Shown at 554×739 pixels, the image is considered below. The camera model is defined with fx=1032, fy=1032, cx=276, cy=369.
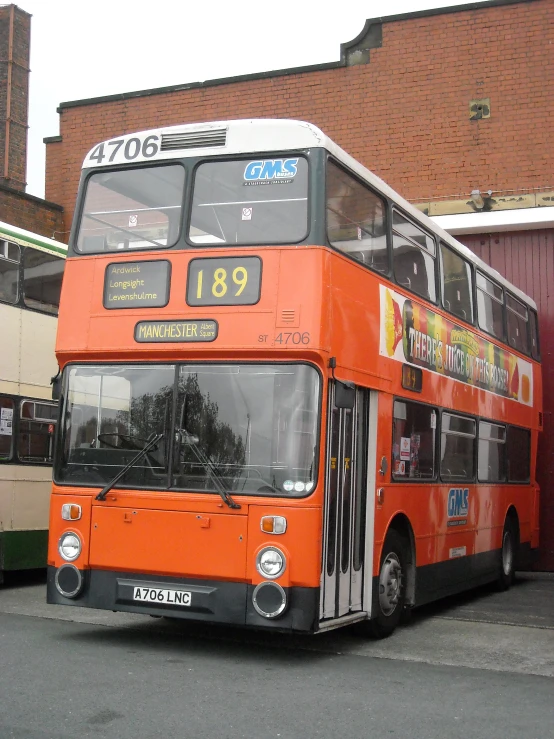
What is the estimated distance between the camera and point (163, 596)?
8164mm

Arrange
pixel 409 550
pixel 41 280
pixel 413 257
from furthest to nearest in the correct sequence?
1. pixel 41 280
2. pixel 413 257
3. pixel 409 550

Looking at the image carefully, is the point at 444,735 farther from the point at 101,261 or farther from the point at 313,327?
the point at 101,261

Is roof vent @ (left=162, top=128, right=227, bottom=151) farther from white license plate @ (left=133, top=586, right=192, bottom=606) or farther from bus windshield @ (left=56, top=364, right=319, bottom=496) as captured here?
white license plate @ (left=133, top=586, right=192, bottom=606)

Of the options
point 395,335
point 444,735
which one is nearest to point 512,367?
point 395,335

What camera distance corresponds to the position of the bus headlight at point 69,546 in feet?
28.1

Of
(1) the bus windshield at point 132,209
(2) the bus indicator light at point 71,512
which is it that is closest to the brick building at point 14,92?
(1) the bus windshield at point 132,209

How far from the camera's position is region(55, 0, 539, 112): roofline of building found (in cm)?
1812

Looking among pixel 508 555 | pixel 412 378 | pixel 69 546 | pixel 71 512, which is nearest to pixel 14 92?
pixel 508 555

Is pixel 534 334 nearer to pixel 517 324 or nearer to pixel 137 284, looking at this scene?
pixel 517 324

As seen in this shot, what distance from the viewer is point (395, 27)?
18.7 metres

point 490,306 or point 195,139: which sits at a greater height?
point 195,139

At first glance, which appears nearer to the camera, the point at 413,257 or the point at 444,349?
the point at 413,257

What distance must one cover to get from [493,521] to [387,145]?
26.2 ft

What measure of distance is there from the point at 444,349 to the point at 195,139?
3.88m
